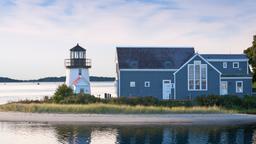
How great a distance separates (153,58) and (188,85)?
4860 millimetres

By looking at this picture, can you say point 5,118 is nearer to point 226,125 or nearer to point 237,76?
point 226,125

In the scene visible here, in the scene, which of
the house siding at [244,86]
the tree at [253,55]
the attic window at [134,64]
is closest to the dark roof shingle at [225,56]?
the house siding at [244,86]

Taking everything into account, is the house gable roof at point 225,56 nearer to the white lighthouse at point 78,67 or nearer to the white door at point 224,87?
the white door at point 224,87

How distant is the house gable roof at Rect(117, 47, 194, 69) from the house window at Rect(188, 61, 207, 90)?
1641 mm

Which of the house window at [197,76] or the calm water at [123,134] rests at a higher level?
the house window at [197,76]

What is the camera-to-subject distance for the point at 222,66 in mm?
61469

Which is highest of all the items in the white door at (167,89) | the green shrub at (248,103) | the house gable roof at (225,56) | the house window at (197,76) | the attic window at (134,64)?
the house gable roof at (225,56)

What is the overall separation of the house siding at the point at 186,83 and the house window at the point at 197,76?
330 millimetres

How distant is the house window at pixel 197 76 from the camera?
5794 centimetres

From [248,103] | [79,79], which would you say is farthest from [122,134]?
[79,79]

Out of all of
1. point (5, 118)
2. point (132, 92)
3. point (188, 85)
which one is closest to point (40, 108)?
point (5, 118)

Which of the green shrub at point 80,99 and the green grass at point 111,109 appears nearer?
the green grass at point 111,109

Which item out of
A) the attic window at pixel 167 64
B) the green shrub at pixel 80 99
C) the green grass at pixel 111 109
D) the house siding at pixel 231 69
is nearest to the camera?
the green grass at pixel 111 109

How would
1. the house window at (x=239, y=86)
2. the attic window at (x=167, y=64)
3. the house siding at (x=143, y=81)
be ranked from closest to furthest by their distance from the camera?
the house siding at (x=143, y=81) → the attic window at (x=167, y=64) → the house window at (x=239, y=86)
